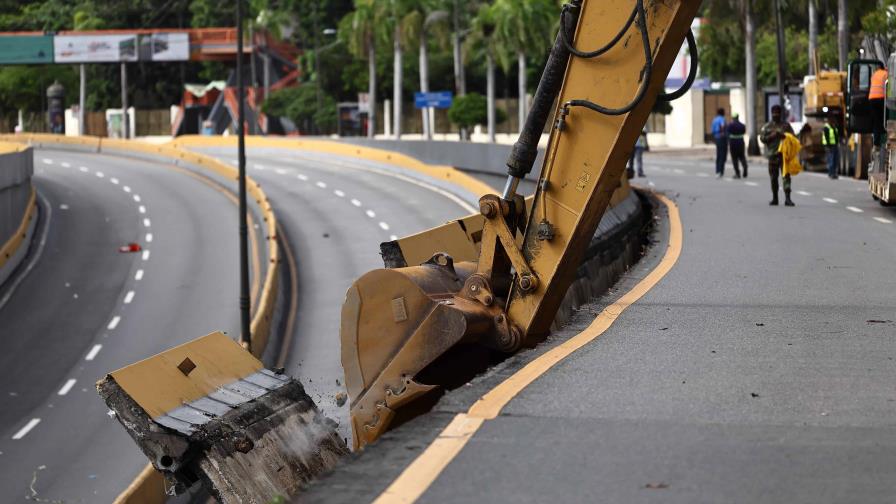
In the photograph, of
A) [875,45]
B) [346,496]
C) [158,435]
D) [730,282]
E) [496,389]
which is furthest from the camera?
[875,45]

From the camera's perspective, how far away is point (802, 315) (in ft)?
43.4

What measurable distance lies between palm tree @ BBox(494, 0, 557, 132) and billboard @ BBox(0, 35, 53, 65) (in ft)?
143

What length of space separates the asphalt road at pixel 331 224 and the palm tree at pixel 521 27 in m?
24.0

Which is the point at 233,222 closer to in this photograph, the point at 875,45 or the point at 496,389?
the point at 875,45

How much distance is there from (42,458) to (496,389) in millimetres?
17715

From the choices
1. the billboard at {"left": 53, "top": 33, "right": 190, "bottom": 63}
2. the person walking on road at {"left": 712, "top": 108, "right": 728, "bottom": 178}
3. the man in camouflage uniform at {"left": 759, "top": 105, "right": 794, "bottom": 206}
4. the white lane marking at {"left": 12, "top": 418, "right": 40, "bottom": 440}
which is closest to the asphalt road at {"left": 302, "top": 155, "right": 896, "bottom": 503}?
the man in camouflage uniform at {"left": 759, "top": 105, "right": 794, "bottom": 206}

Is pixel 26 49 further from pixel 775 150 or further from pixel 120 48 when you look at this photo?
pixel 775 150

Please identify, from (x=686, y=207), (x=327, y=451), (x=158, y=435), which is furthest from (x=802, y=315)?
(x=686, y=207)

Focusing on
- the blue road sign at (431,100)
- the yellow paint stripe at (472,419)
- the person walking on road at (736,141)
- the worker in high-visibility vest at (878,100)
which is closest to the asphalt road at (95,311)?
the yellow paint stripe at (472,419)

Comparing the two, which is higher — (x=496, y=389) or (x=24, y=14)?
(x=24, y=14)

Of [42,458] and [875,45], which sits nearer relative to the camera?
[42,458]

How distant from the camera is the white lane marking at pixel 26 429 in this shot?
2721 cm

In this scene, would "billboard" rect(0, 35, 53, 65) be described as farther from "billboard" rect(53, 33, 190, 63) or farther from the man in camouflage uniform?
the man in camouflage uniform

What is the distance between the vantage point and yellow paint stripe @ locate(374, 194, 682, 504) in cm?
673
